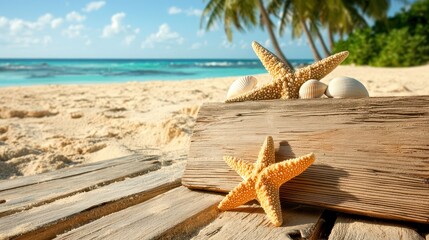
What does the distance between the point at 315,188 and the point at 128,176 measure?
120cm

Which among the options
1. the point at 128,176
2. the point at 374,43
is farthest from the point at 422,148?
the point at 374,43

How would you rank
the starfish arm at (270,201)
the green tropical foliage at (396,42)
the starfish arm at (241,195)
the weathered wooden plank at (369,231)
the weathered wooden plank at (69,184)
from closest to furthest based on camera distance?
the weathered wooden plank at (369,231), the starfish arm at (270,201), the starfish arm at (241,195), the weathered wooden plank at (69,184), the green tropical foliage at (396,42)

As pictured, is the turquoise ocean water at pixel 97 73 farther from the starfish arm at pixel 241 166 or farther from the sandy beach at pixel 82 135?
the starfish arm at pixel 241 166

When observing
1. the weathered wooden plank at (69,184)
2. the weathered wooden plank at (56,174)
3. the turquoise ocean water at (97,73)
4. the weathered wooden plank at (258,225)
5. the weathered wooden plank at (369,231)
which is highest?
the weathered wooden plank at (369,231)

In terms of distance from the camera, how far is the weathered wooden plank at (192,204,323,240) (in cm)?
137

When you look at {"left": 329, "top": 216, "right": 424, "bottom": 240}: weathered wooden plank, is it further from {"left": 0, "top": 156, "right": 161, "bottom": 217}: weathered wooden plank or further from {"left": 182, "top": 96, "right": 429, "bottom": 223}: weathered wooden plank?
{"left": 0, "top": 156, "right": 161, "bottom": 217}: weathered wooden plank

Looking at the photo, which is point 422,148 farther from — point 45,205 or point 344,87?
point 45,205

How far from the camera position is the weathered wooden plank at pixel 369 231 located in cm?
132

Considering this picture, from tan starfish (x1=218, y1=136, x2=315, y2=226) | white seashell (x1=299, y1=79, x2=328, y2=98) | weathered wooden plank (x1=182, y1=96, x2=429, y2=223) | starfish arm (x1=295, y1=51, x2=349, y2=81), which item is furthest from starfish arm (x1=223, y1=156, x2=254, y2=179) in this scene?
starfish arm (x1=295, y1=51, x2=349, y2=81)

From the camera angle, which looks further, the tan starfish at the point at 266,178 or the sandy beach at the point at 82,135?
the sandy beach at the point at 82,135

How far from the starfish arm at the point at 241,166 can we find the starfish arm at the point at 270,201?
3.8 inches

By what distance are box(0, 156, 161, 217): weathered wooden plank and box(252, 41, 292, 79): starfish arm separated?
3.43 feet

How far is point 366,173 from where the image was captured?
1482mm

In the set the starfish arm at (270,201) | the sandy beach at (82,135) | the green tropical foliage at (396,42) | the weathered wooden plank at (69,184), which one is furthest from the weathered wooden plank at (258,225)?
the green tropical foliage at (396,42)
